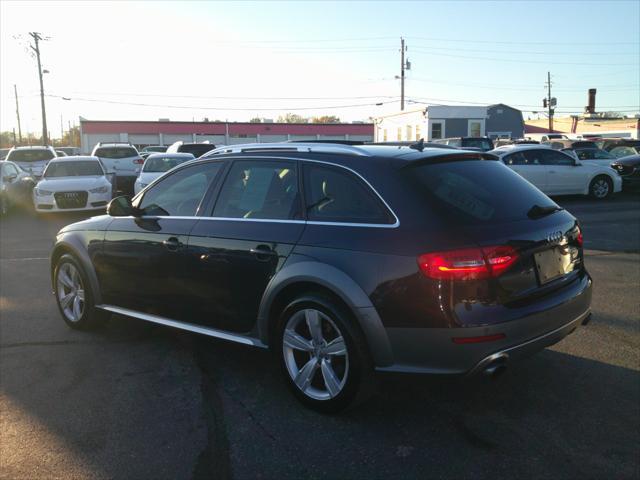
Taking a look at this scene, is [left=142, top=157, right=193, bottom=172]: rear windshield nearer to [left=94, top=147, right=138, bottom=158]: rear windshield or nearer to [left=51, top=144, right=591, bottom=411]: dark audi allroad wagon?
[left=94, top=147, right=138, bottom=158]: rear windshield

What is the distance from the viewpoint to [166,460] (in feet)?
10.7

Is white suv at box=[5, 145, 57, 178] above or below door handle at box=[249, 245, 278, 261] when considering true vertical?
above

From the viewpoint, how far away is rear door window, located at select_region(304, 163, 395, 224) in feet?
11.7

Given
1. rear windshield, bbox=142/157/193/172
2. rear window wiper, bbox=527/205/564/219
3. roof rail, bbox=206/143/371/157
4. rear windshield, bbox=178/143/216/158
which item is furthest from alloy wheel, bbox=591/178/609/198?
roof rail, bbox=206/143/371/157

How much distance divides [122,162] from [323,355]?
1905 centimetres

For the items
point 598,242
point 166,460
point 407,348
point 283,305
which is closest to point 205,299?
point 283,305

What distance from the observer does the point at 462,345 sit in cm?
318

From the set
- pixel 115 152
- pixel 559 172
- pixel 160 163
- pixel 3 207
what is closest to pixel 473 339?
pixel 559 172

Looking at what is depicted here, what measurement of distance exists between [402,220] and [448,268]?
0.41m

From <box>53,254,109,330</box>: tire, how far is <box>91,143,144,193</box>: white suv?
50.0 feet

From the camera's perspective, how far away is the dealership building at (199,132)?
2422 inches

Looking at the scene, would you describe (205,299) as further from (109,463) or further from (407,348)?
(407,348)

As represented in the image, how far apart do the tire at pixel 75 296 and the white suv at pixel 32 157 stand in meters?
16.6

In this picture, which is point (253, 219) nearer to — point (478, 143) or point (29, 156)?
point (29, 156)
